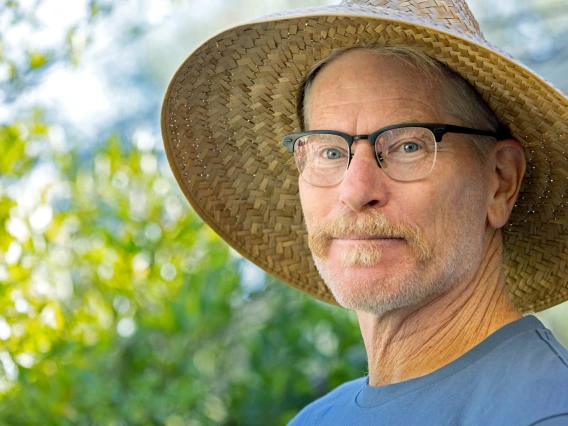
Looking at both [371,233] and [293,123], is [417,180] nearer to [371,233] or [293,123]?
[371,233]

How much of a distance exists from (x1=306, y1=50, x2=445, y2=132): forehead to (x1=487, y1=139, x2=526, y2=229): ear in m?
0.18

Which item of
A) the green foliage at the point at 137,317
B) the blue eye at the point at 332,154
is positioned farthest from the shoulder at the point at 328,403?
the green foliage at the point at 137,317

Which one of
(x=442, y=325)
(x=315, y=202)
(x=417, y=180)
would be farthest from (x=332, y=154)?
(x=442, y=325)

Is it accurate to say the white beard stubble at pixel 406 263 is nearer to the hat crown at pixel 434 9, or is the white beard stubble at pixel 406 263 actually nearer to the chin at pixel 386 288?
the chin at pixel 386 288

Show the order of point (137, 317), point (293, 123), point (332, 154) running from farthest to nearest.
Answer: point (137, 317) < point (293, 123) < point (332, 154)

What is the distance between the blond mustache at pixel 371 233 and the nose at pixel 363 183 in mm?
24

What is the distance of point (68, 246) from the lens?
152 inches

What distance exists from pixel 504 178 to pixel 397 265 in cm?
35

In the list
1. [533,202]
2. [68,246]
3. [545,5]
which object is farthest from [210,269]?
[545,5]

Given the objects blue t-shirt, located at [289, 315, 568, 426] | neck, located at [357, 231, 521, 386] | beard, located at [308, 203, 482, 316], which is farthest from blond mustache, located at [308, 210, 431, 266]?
blue t-shirt, located at [289, 315, 568, 426]

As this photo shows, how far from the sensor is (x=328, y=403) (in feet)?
6.73

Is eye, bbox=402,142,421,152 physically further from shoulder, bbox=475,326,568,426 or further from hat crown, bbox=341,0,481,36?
shoulder, bbox=475,326,568,426

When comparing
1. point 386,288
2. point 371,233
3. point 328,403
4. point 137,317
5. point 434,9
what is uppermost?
point 434,9

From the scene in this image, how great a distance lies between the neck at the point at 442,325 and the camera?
1.72 metres
